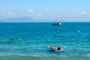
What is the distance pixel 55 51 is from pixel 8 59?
10.2m

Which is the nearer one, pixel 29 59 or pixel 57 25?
pixel 29 59

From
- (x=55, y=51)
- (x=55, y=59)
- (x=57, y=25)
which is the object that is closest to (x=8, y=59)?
(x=55, y=59)

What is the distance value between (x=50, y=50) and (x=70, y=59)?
9658mm

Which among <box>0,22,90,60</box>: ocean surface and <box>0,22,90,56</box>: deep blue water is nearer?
<box>0,22,90,60</box>: ocean surface

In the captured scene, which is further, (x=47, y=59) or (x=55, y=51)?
(x=55, y=51)

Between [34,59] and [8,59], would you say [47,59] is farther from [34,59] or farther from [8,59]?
[8,59]

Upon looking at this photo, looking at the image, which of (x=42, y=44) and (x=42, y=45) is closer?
(x=42, y=45)

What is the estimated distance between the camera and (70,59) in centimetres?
2602

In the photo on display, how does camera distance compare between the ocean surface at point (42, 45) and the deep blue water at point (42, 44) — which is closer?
the ocean surface at point (42, 45)

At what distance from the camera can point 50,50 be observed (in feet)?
116

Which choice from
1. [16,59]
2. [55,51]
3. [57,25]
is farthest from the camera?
[57,25]

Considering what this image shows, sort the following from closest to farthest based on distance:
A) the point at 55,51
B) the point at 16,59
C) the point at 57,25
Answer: the point at 16,59 < the point at 55,51 < the point at 57,25

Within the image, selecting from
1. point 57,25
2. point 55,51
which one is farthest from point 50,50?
point 57,25

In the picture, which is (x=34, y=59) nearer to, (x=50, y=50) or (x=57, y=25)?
(x=50, y=50)
